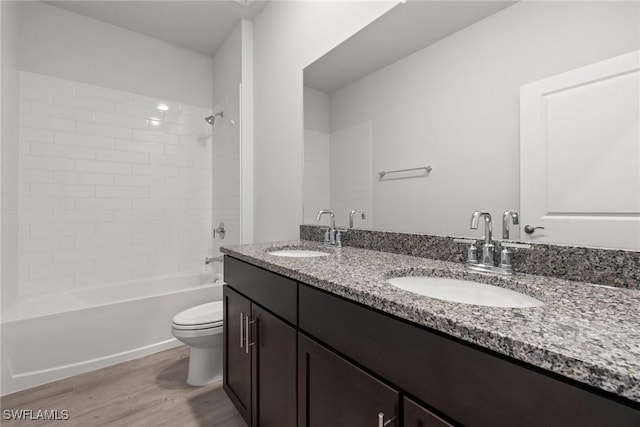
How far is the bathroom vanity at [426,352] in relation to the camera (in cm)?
39

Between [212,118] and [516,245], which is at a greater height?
[212,118]

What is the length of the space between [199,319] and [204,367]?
1.00 feet

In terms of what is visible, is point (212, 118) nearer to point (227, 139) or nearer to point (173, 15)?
point (227, 139)

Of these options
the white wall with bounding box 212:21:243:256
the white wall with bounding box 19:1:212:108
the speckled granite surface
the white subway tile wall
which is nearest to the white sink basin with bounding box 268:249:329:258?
the speckled granite surface

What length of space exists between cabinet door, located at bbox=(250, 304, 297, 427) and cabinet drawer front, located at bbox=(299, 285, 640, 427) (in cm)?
26

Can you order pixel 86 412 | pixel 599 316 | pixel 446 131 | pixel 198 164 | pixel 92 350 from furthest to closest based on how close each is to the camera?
pixel 198 164 → pixel 92 350 → pixel 86 412 → pixel 446 131 → pixel 599 316

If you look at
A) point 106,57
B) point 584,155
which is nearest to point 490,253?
point 584,155

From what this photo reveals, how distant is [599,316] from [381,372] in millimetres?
429

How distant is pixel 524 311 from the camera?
0.56 meters

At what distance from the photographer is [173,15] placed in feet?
7.80

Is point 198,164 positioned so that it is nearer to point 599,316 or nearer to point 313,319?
point 313,319

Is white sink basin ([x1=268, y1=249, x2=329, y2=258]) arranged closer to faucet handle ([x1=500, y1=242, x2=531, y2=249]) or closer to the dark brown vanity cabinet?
the dark brown vanity cabinet

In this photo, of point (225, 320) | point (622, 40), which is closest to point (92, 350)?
point (225, 320)

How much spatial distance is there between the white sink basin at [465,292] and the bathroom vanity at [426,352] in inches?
1.0
